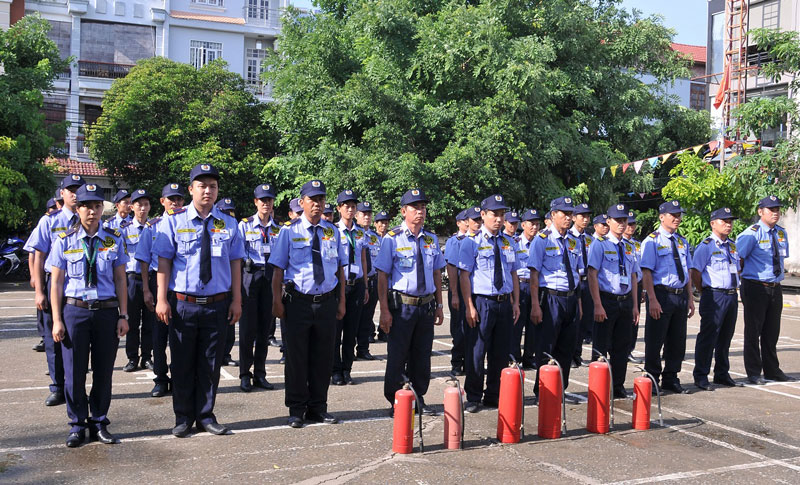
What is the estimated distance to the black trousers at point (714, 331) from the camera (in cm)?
912

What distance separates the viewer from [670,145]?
3231 centimetres

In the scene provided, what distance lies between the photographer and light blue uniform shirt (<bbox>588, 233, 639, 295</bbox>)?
845cm

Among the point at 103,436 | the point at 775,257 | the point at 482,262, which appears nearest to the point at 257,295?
the point at 482,262

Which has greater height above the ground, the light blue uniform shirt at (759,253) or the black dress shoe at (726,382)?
the light blue uniform shirt at (759,253)

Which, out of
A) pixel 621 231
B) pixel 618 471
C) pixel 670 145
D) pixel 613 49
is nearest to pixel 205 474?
pixel 618 471

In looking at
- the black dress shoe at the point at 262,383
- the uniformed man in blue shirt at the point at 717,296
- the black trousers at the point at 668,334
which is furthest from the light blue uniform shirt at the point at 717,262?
the black dress shoe at the point at 262,383

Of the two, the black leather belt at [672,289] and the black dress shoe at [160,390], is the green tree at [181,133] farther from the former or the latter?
the black leather belt at [672,289]

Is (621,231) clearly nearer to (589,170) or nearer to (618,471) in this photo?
(618,471)

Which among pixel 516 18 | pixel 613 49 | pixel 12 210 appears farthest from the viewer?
pixel 613 49

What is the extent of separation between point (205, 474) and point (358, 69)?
22191 mm

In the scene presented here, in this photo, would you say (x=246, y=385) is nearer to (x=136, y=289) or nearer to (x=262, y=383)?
(x=262, y=383)

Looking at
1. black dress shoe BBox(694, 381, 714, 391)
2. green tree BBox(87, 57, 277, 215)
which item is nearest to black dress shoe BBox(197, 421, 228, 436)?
black dress shoe BBox(694, 381, 714, 391)

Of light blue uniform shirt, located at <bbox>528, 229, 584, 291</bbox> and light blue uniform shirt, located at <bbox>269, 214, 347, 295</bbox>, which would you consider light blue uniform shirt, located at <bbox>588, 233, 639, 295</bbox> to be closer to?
light blue uniform shirt, located at <bbox>528, 229, 584, 291</bbox>

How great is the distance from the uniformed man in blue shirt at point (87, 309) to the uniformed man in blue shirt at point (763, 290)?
286 inches
